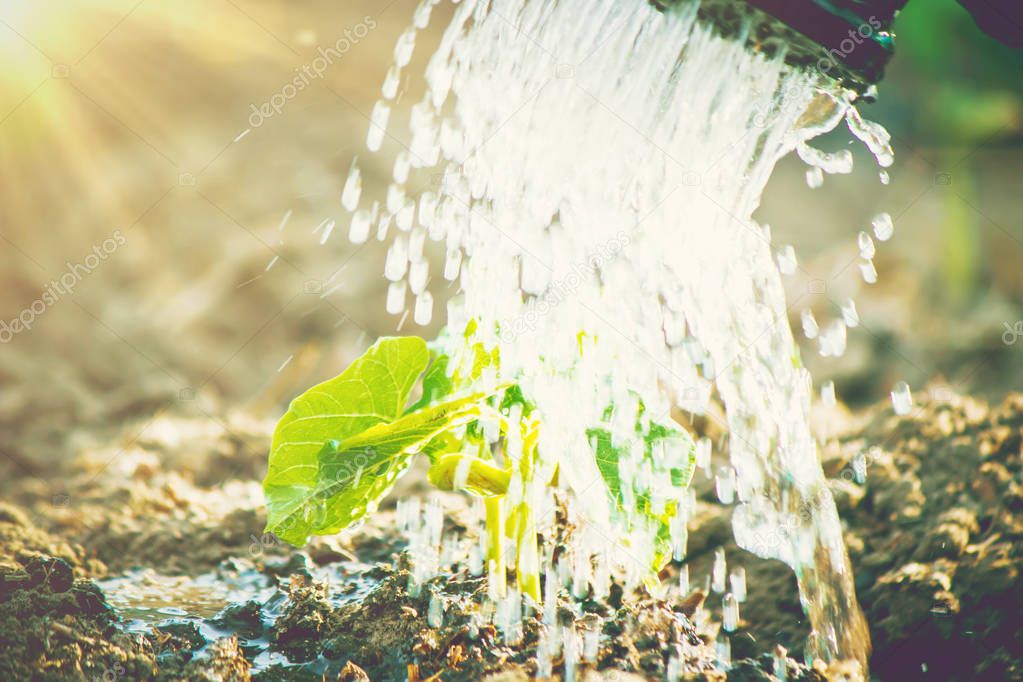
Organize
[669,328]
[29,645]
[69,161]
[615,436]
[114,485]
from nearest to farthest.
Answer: [29,645] < [615,436] < [669,328] < [114,485] < [69,161]

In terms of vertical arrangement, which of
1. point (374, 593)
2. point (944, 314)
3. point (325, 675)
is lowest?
point (325, 675)

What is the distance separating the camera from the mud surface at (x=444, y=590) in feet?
3.15

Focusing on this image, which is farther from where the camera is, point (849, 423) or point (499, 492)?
point (849, 423)

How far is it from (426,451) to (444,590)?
191mm

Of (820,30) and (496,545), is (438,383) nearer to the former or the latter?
(496,545)

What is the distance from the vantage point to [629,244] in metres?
1.20

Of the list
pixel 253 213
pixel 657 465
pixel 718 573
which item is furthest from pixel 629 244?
pixel 253 213

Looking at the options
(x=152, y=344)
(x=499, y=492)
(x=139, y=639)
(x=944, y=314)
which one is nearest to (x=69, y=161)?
(x=152, y=344)

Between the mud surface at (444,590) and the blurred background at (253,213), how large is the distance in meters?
0.56

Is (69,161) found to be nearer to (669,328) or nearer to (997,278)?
(669,328)

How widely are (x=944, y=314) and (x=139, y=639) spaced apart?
7.29 feet

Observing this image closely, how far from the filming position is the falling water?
1.08 metres

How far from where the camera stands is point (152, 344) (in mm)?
2615

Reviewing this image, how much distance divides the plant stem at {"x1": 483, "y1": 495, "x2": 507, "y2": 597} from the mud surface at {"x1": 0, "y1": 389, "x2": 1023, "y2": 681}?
4cm
